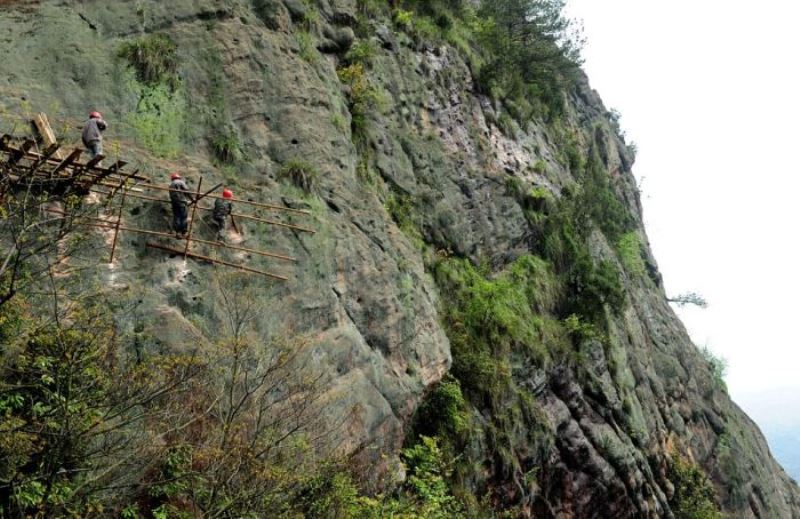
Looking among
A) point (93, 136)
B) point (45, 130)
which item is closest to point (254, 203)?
point (93, 136)

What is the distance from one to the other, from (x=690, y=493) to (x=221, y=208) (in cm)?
2227

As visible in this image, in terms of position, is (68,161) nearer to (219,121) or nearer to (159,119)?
(159,119)

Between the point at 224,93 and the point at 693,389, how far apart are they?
92.8ft

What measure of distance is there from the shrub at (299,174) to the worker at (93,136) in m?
4.30

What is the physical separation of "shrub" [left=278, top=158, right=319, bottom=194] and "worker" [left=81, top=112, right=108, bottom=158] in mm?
4295

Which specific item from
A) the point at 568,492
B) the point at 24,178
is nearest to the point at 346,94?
the point at 24,178

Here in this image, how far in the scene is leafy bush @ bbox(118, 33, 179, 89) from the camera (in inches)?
628

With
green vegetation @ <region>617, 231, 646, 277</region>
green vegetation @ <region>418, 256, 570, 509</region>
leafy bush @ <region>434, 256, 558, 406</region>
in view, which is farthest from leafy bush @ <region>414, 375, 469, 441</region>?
green vegetation @ <region>617, 231, 646, 277</region>

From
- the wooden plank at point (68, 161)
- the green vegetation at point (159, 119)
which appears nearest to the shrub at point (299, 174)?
the green vegetation at point (159, 119)

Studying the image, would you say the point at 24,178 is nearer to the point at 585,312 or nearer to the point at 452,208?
the point at 452,208

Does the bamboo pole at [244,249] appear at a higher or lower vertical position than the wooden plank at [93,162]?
lower

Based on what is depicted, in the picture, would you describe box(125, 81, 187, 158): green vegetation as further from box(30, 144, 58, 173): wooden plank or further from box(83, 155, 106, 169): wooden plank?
box(30, 144, 58, 173): wooden plank

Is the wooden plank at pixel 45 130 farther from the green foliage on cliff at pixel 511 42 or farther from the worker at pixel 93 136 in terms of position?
the green foliage on cliff at pixel 511 42

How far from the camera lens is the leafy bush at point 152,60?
16.0 m
